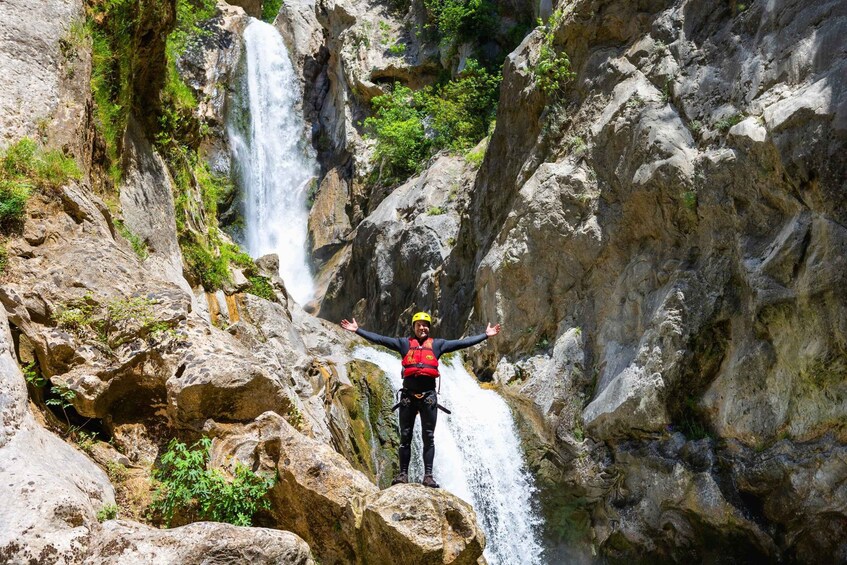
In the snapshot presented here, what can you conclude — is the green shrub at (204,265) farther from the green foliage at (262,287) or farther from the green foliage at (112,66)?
the green foliage at (112,66)

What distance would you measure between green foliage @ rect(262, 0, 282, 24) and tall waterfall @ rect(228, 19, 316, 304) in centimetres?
574

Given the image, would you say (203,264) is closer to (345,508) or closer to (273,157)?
(345,508)

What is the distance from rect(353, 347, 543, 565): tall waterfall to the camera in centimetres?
1088

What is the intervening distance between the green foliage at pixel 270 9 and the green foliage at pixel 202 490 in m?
35.2

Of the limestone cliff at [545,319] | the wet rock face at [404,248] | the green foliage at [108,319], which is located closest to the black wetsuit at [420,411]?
the limestone cliff at [545,319]

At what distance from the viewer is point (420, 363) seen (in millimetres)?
6664

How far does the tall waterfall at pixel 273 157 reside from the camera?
27508 mm

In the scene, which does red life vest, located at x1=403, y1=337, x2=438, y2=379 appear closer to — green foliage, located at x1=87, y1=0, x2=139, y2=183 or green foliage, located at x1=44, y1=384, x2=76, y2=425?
green foliage, located at x1=44, y1=384, x2=76, y2=425

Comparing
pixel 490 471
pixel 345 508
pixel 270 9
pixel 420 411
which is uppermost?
pixel 270 9

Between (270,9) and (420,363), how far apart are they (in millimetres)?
35064

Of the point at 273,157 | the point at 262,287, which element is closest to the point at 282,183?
the point at 273,157

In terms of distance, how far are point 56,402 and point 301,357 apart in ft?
19.1

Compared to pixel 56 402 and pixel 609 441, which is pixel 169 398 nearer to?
pixel 56 402

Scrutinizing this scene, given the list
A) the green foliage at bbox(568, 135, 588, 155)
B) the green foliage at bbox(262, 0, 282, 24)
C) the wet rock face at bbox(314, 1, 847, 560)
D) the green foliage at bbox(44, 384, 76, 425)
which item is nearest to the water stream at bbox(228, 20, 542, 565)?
the wet rock face at bbox(314, 1, 847, 560)
